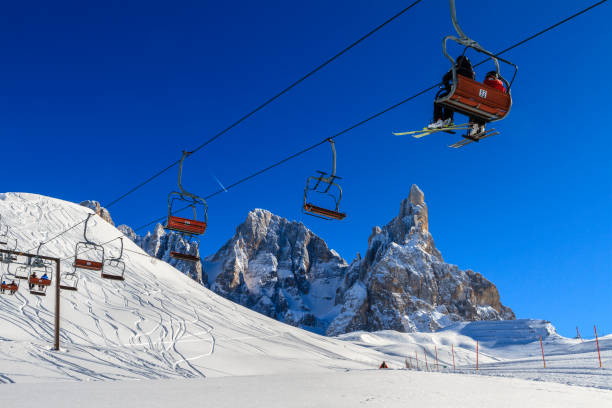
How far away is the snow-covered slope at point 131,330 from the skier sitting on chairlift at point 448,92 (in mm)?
19904

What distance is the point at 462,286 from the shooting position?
180 metres

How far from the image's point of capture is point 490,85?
898cm

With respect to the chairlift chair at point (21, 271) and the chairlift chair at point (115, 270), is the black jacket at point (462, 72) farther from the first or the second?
the chairlift chair at point (21, 271)

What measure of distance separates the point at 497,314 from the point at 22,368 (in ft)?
573

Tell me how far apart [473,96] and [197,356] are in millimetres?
36316

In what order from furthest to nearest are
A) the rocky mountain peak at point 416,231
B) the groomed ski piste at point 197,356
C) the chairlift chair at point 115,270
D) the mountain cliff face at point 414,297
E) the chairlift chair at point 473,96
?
the rocky mountain peak at point 416,231 < the mountain cliff face at point 414,297 < the chairlift chair at point 115,270 < the groomed ski piste at point 197,356 < the chairlift chair at point 473,96

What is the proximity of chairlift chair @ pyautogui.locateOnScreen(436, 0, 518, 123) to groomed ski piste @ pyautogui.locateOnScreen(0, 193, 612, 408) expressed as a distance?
18.6 ft

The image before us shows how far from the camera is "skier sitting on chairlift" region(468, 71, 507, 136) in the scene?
9.01 metres

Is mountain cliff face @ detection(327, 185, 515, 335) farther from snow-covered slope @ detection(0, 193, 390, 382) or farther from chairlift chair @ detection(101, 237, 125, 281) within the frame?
chairlift chair @ detection(101, 237, 125, 281)

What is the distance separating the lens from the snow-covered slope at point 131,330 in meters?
29.2

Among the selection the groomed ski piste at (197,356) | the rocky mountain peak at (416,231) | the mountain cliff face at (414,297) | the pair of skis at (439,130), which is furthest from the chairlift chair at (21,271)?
the rocky mountain peak at (416,231)

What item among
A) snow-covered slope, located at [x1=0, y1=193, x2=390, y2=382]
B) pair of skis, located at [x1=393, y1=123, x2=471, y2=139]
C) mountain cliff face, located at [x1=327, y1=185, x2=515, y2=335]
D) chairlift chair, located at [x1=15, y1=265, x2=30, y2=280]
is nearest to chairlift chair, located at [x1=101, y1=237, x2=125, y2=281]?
snow-covered slope, located at [x1=0, y1=193, x2=390, y2=382]

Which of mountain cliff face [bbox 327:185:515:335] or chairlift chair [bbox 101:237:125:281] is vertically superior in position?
mountain cliff face [bbox 327:185:515:335]

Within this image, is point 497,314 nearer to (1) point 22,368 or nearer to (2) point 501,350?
(2) point 501,350
